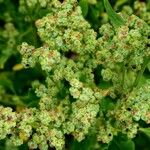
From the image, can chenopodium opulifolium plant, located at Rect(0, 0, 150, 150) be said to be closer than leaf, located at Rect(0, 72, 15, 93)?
Yes

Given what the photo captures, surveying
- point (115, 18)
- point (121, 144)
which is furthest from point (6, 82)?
point (115, 18)

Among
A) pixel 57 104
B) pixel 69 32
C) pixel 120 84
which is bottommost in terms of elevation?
pixel 57 104

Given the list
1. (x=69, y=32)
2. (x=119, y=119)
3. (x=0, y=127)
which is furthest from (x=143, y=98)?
(x=0, y=127)

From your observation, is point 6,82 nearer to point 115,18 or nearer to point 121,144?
point 121,144

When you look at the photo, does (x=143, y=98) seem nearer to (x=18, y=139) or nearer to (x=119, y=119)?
(x=119, y=119)

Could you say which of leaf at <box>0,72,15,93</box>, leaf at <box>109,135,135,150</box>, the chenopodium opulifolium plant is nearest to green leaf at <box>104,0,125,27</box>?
the chenopodium opulifolium plant

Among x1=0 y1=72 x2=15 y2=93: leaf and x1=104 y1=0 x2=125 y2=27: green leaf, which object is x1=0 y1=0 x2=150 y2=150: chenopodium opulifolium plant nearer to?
x1=104 y1=0 x2=125 y2=27: green leaf

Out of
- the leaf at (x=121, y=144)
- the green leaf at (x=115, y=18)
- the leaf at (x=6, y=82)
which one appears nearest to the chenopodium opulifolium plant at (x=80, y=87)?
the green leaf at (x=115, y=18)

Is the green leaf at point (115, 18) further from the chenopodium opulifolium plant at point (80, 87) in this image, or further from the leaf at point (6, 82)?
the leaf at point (6, 82)
